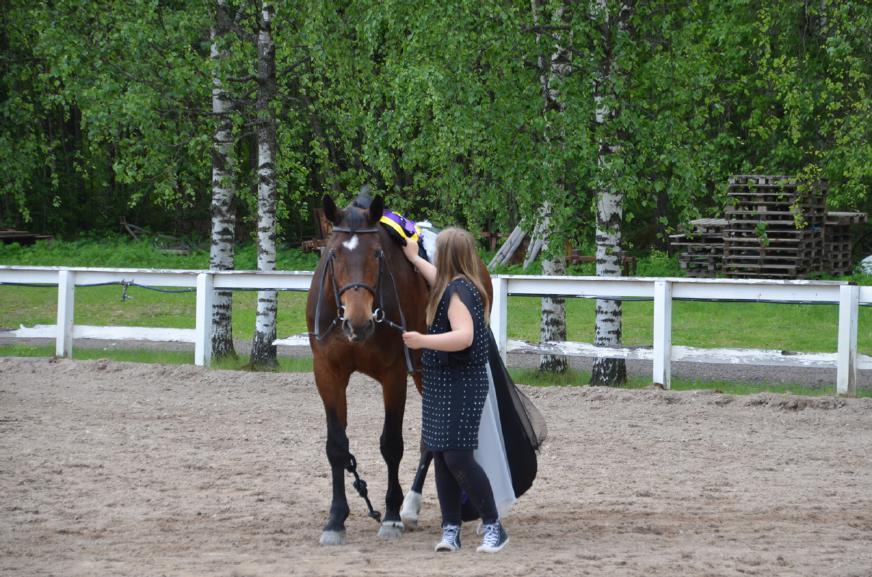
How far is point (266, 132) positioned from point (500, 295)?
3.99 meters

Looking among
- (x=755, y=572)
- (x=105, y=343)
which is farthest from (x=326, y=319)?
(x=105, y=343)

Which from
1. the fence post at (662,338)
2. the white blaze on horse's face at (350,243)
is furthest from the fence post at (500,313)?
the white blaze on horse's face at (350,243)

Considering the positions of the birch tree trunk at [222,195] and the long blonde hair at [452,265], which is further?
the birch tree trunk at [222,195]

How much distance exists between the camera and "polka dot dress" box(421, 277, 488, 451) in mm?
5887

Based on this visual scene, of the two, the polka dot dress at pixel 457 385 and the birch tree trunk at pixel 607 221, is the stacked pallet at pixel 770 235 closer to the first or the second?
the birch tree trunk at pixel 607 221

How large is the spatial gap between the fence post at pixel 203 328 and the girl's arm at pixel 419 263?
7.46 metres

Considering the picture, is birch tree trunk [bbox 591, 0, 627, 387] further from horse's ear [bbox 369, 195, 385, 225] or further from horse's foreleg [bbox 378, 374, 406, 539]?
horse's ear [bbox 369, 195, 385, 225]

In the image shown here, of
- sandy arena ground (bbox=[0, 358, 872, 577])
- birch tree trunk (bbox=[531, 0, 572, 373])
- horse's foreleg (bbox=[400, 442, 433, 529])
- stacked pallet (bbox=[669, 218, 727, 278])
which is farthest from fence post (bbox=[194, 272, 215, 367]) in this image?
stacked pallet (bbox=[669, 218, 727, 278])

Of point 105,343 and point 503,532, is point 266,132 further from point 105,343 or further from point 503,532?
point 503,532

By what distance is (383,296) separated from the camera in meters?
6.41

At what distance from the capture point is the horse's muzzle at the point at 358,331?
5.82 m

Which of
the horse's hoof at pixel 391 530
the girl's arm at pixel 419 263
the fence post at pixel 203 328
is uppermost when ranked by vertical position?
the girl's arm at pixel 419 263

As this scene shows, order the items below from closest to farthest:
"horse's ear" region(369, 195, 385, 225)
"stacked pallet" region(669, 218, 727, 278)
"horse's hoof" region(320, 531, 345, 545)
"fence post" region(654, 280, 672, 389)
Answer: "horse's hoof" region(320, 531, 345, 545), "horse's ear" region(369, 195, 385, 225), "fence post" region(654, 280, 672, 389), "stacked pallet" region(669, 218, 727, 278)

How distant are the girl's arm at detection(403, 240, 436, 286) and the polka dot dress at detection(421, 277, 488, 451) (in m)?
0.53
